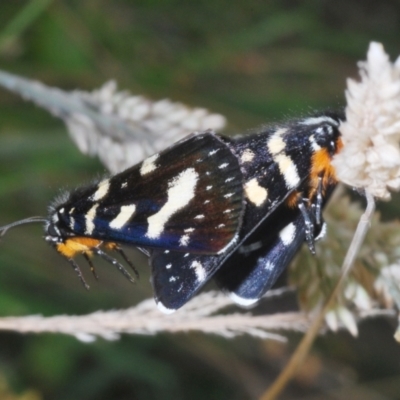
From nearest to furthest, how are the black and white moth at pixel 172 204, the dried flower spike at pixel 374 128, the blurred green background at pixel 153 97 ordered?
1. the dried flower spike at pixel 374 128
2. the black and white moth at pixel 172 204
3. the blurred green background at pixel 153 97

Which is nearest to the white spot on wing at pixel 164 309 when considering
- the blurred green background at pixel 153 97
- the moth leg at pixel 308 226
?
the moth leg at pixel 308 226

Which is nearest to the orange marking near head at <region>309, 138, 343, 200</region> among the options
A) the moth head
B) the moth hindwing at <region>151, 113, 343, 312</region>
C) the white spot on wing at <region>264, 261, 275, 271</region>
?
the moth hindwing at <region>151, 113, 343, 312</region>

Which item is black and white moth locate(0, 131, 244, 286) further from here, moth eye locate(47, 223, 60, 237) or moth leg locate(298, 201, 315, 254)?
moth leg locate(298, 201, 315, 254)

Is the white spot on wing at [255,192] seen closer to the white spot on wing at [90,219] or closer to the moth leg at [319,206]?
the moth leg at [319,206]

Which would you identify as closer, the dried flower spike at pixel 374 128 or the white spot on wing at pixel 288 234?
the dried flower spike at pixel 374 128

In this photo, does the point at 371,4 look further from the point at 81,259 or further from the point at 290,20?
the point at 81,259

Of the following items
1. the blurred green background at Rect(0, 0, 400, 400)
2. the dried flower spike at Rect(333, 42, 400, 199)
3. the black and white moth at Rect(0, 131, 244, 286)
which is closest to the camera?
the dried flower spike at Rect(333, 42, 400, 199)

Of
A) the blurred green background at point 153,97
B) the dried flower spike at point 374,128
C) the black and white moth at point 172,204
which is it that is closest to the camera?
the dried flower spike at point 374,128
